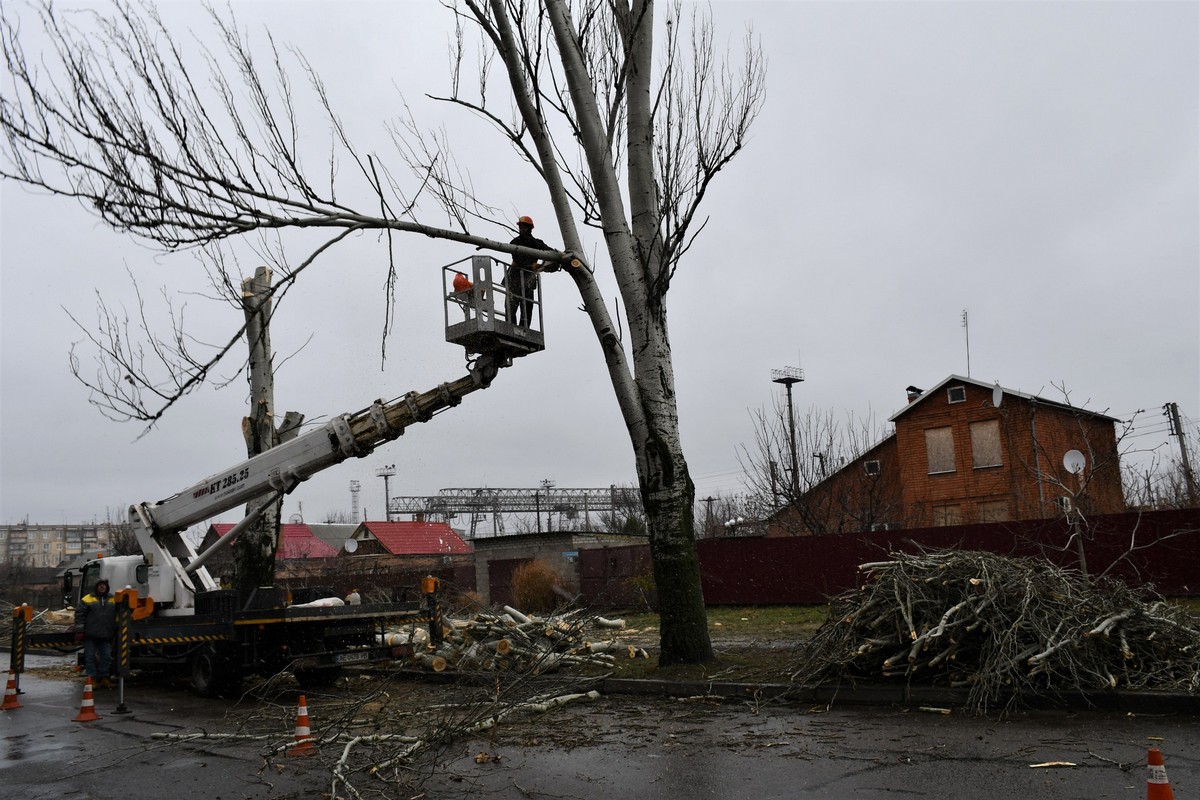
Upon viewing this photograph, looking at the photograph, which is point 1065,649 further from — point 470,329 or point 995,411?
point 995,411

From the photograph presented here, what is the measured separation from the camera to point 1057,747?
6.66 metres

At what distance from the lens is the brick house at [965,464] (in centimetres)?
3116

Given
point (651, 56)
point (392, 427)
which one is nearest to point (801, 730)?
point (392, 427)

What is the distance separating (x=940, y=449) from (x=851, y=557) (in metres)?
14.6

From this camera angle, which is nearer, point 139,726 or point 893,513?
point 139,726

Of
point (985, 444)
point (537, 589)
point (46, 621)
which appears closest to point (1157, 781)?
point (537, 589)

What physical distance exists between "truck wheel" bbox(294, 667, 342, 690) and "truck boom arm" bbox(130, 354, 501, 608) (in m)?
2.50

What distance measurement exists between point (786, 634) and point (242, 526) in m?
9.10

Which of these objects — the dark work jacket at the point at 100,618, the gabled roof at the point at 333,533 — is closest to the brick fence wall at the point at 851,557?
the dark work jacket at the point at 100,618

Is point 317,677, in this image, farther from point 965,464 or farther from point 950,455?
point 950,455

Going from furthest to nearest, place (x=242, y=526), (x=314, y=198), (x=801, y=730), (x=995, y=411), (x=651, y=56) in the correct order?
1. (x=995, y=411)
2. (x=242, y=526)
3. (x=651, y=56)
4. (x=314, y=198)
5. (x=801, y=730)

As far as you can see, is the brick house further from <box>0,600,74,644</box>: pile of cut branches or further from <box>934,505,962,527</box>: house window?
<box>0,600,74,644</box>: pile of cut branches

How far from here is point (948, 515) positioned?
109 feet

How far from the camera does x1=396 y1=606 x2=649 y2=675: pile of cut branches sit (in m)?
12.2
